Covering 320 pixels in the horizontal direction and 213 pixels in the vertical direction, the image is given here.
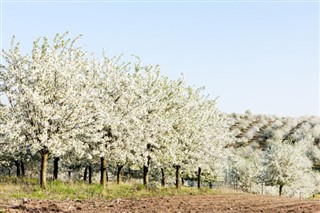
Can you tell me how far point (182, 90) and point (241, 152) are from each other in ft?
268

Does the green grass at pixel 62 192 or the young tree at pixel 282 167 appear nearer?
the green grass at pixel 62 192

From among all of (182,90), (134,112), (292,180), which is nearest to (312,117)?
(292,180)

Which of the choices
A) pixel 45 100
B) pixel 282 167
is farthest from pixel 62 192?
pixel 282 167

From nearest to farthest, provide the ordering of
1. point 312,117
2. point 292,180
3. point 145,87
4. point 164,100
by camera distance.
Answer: point 145,87 → point 164,100 → point 292,180 → point 312,117

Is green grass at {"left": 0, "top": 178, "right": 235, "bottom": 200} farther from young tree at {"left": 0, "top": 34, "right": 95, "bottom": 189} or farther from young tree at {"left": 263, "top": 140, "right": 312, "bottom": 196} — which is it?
young tree at {"left": 263, "top": 140, "right": 312, "bottom": 196}

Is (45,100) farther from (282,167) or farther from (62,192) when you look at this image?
(282,167)

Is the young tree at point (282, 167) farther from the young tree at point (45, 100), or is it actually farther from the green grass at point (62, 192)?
the young tree at point (45, 100)

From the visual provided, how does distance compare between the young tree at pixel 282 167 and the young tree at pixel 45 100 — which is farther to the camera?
the young tree at pixel 282 167

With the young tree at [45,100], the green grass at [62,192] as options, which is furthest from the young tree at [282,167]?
the young tree at [45,100]

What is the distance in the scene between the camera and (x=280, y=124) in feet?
519

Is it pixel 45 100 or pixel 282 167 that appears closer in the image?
pixel 45 100

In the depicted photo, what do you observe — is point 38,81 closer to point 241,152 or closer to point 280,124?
point 241,152

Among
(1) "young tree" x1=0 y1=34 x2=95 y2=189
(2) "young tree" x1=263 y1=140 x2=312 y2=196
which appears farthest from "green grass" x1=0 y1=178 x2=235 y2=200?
(2) "young tree" x1=263 y1=140 x2=312 y2=196

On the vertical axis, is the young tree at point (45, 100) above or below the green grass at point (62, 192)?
above
